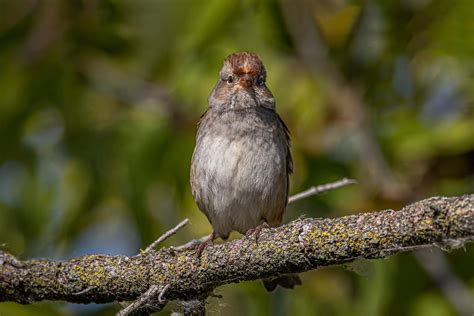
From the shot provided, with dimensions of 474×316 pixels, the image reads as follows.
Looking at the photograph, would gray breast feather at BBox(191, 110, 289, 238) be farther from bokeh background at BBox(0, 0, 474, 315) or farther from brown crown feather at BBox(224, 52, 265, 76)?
brown crown feather at BBox(224, 52, 265, 76)

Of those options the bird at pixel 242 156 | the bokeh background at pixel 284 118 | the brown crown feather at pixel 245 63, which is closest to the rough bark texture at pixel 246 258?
the bokeh background at pixel 284 118

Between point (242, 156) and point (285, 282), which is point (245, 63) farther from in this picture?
point (285, 282)

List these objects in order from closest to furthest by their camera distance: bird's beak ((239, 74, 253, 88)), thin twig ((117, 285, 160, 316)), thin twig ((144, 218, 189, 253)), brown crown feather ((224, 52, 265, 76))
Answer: thin twig ((117, 285, 160, 316)) → thin twig ((144, 218, 189, 253)) → brown crown feather ((224, 52, 265, 76)) → bird's beak ((239, 74, 253, 88))

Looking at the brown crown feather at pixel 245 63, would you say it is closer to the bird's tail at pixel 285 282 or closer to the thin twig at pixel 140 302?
the bird's tail at pixel 285 282

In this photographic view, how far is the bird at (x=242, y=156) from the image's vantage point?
5039 millimetres

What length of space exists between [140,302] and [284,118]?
7.82ft

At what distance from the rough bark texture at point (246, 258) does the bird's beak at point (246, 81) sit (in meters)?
2.15

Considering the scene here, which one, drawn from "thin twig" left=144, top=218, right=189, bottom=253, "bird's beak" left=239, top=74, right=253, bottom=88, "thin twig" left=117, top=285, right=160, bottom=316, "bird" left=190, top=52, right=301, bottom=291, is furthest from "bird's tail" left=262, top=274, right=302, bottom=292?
"thin twig" left=117, top=285, right=160, bottom=316

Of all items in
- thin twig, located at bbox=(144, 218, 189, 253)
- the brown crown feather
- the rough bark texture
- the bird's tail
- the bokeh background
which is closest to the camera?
the rough bark texture

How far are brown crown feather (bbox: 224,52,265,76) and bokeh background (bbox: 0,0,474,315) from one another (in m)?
0.08

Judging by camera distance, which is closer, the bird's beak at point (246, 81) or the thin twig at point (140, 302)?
the thin twig at point (140, 302)

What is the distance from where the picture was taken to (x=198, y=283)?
331 cm

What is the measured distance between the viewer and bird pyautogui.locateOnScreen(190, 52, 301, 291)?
5.04 metres

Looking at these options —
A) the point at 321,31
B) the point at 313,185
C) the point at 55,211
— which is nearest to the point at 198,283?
the point at 313,185
